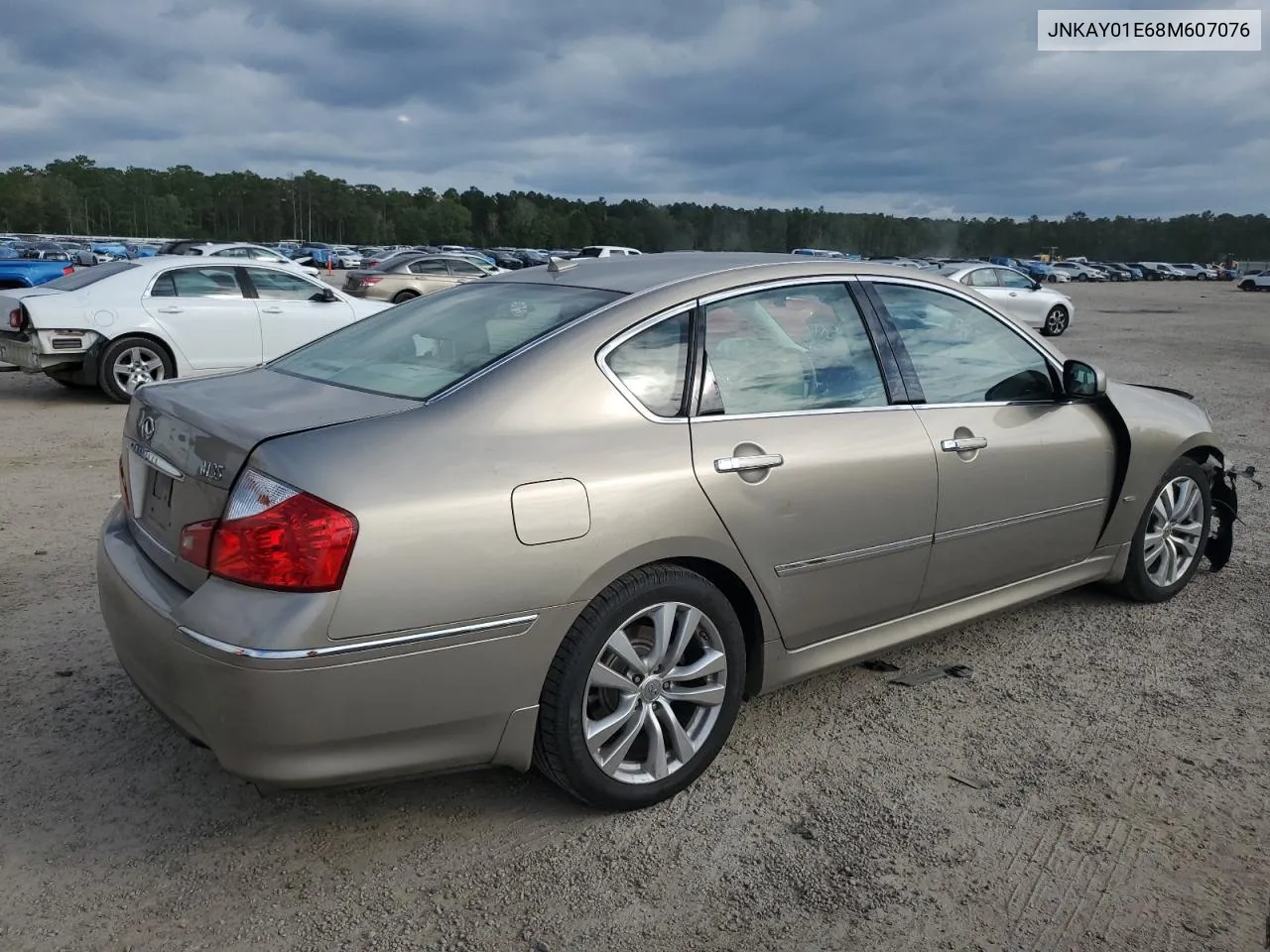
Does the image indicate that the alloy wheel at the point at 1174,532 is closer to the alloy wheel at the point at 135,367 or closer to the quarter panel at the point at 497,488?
the quarter panel at the point at 497,488

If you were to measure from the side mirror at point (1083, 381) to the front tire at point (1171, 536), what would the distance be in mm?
790

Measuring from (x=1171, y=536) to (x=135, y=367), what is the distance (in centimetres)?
898

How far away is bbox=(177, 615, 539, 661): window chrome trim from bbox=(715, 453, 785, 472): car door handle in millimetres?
768

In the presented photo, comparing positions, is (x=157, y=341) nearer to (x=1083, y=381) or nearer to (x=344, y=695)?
(x=344, y=695)

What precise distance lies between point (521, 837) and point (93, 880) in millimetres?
1101

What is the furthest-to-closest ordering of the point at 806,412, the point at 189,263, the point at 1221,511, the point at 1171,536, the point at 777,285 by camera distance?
the point at 189,263, the point at 1221,511, the point at 1171,536, the point at 777,285, the point at 806,412

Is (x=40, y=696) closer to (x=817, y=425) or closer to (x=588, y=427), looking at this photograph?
(x=588, y=427)

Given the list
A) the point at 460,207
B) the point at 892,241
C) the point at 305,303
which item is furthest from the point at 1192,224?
the point at 305,303

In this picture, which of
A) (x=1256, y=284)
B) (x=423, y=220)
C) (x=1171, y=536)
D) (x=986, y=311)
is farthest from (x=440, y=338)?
(x=423, y=220)

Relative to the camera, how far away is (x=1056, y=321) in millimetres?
21203

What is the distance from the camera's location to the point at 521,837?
2.82 meters

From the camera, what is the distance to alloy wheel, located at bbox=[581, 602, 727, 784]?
9.21 ft

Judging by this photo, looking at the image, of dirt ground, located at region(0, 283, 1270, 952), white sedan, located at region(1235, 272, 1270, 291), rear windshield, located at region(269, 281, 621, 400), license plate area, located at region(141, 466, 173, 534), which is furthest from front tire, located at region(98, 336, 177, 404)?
white sedan, located at region(1235, 272, 1270, 291)

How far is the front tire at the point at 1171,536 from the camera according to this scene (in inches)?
180
